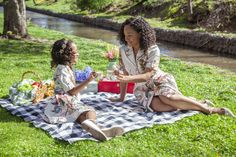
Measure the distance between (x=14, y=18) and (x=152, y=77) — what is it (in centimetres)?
1084

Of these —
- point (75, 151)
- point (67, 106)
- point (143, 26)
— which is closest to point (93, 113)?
point (67, 106)

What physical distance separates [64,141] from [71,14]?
105 ft

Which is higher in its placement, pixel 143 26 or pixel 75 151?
pixel 143 26

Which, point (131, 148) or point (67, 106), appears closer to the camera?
point (131, 148)

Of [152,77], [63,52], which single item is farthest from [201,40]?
[63,52]

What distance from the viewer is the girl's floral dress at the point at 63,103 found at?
6.16m

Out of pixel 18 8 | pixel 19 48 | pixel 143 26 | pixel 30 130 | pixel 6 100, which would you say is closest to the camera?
pixel 30 130

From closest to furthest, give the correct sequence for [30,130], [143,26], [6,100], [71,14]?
[30,130], [143,26], [6,100], [71,14]

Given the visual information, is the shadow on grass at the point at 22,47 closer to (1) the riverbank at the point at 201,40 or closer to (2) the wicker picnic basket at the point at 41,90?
(2) the wicker picnic basket at the point at 41,90

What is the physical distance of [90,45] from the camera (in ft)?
55.9

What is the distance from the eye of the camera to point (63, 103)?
6.20 meters

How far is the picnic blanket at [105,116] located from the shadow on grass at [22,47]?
22.3 feet

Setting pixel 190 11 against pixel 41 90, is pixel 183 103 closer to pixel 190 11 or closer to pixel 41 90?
pixel 41 90

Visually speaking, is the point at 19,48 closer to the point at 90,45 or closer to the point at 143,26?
the point at 90,45
